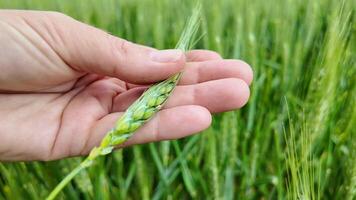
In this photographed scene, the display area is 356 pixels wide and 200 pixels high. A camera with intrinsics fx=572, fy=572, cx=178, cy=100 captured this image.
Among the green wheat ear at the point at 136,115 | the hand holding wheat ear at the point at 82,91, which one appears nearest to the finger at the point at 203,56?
the hand holding wheat ear at the point at 82,91

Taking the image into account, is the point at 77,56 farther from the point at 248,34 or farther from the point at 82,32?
the point at 248,34

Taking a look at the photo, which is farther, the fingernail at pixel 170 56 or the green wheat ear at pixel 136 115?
the fingernail at pixel 170 56

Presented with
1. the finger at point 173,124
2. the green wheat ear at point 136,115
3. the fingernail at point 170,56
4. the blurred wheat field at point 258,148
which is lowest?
the blurred wheat field at point 258,148

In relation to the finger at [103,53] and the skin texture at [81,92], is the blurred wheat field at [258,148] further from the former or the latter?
the finger at [103,53]

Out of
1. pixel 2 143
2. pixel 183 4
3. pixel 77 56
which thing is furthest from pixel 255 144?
pixel 183 4

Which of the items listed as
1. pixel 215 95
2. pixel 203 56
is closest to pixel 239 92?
pixel 215 95

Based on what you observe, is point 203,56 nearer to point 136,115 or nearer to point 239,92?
point 239,92

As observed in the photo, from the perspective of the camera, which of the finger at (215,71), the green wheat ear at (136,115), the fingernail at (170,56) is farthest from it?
the finger at (215,71)
